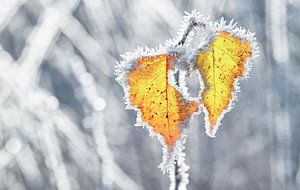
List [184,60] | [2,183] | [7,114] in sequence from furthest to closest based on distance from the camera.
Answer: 1. [2,183]
2. [7,114]
3. [184,60]

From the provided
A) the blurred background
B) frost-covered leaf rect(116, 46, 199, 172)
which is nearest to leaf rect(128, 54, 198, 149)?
frost-covered leaf rect(116, 46, 199, 172)

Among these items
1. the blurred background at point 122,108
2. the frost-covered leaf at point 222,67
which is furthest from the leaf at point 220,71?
the blurred background at point 122,108

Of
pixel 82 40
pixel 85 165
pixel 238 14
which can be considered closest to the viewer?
pixel 85 165

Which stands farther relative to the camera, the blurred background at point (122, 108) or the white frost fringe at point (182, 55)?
the blurred background at point (122, 108)

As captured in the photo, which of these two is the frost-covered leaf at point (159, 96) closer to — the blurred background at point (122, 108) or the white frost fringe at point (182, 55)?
the white frost fringe at point (182, 55)

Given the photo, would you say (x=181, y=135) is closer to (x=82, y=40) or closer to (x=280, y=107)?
(x=280, y=107)

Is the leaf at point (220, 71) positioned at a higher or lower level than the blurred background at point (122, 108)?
lower

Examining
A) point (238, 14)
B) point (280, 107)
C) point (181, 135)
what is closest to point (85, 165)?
point (280, 107)
